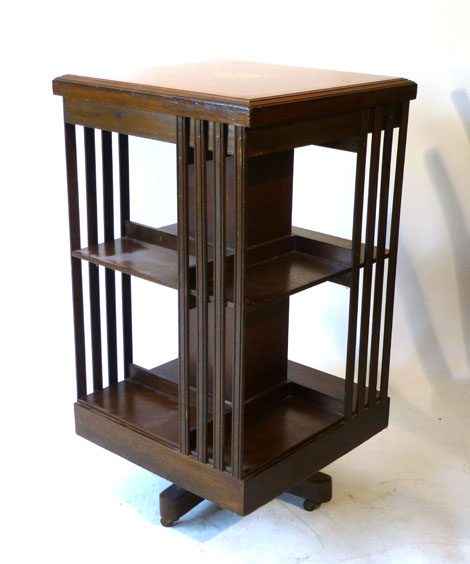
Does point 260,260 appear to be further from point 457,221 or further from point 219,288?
point 457,221

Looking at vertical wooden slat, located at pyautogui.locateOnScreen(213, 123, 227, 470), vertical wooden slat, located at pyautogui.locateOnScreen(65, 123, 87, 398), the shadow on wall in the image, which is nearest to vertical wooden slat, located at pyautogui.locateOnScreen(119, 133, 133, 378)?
vertical wooden slat, located at pyautogui.locateOnScreen(65, 123, 87, 398)

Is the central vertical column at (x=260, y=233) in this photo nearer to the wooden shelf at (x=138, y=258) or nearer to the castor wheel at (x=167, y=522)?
the wooden shelf at (x=138, y=258)

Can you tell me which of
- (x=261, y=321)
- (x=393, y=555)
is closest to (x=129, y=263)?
(x=261, y=321)

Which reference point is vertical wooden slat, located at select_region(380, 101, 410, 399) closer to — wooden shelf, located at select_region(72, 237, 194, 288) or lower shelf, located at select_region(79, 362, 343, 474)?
lower shelf, located at select_region(79, 362, 343, 474)

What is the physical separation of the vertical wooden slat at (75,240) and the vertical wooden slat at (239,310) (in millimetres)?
424

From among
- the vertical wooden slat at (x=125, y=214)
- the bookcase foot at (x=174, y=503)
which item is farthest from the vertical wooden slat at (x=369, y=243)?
the vertical wooden slat at (x=125, y=214)

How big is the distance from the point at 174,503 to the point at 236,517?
16cm

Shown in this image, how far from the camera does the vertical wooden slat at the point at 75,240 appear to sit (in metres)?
2.00

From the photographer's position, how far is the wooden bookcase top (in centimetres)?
169

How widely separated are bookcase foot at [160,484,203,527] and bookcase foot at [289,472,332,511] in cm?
25

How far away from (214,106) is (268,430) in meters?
0.70

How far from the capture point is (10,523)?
218cm

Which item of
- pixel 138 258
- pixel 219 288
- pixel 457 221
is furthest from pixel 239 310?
pixel 457 221

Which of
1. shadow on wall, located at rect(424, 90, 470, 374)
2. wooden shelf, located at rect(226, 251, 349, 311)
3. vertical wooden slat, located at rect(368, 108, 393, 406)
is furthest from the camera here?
shadow on wall, located at rect(424, 90, 470, 374)
